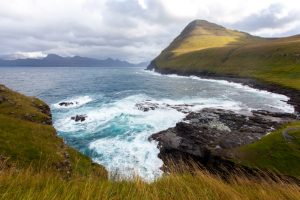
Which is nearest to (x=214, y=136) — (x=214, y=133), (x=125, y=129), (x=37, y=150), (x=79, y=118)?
(x=214, y=133)

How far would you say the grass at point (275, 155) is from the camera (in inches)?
727

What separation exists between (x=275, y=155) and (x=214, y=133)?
14352 millimetres

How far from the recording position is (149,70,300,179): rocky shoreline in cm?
2461

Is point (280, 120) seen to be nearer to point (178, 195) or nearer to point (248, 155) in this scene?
point (248, 155)

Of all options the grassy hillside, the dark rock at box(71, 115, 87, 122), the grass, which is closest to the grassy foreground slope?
the grassy hillside

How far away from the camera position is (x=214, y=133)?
113ft

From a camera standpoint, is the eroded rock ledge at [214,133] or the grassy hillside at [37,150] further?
the eroded rock ledge at [214,133]

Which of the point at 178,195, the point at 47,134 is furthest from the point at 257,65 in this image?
the point at 178,195

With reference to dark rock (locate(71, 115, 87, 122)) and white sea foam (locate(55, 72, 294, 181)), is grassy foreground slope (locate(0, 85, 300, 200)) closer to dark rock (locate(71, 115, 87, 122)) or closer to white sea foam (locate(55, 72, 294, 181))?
white sea foam (locate(55, 72, 294, 181))

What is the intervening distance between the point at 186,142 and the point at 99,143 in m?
12.0

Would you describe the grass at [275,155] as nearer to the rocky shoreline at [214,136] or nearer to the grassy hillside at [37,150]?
the rocky shoreline at [214,136]

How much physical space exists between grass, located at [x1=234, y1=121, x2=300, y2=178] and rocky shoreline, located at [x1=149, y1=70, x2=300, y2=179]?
1.09 meters

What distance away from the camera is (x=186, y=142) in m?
31.4

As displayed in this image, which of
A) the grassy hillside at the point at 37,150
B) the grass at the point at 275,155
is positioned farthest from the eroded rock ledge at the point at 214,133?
the grassy hillside at the point at 37,150
